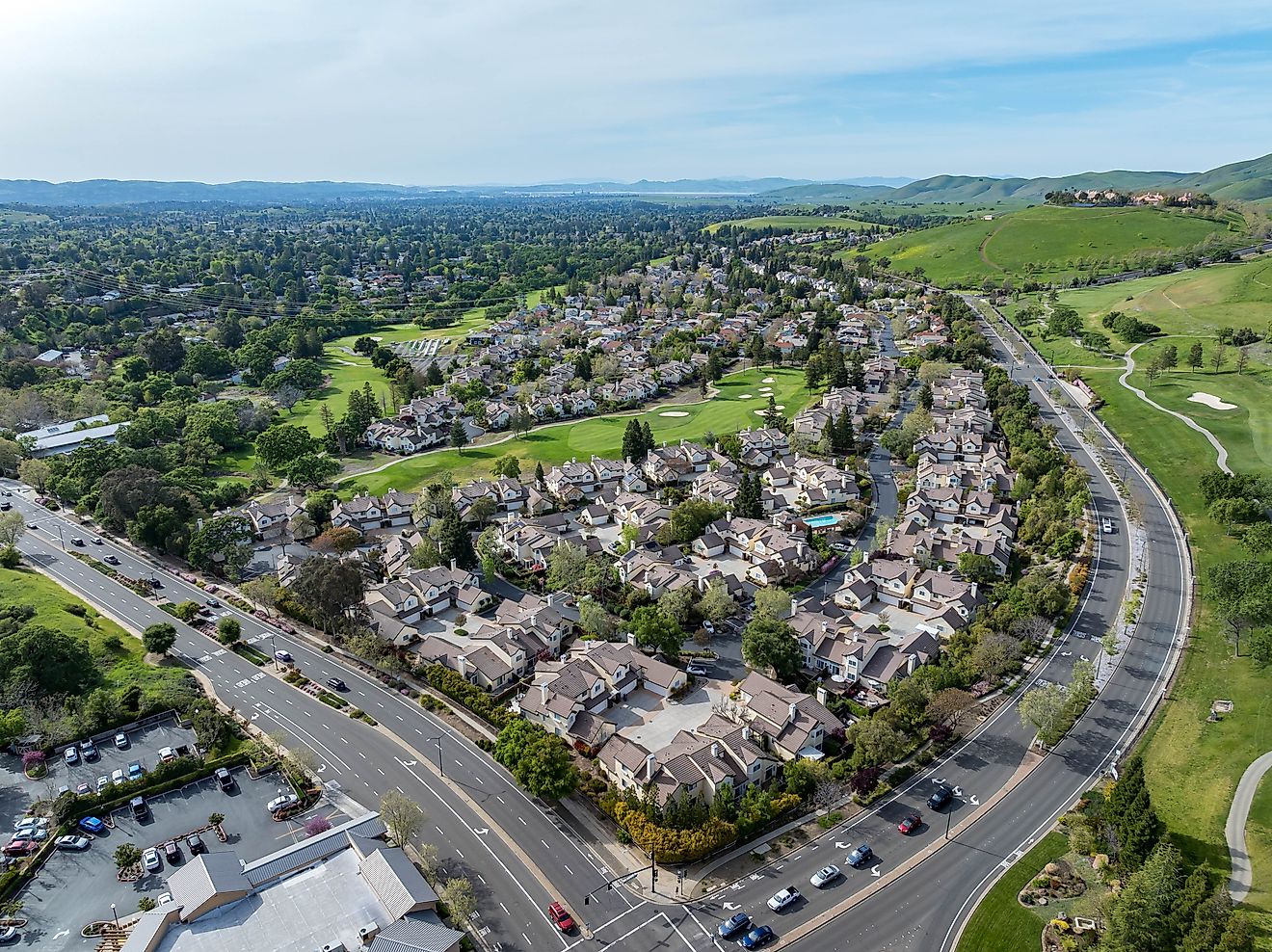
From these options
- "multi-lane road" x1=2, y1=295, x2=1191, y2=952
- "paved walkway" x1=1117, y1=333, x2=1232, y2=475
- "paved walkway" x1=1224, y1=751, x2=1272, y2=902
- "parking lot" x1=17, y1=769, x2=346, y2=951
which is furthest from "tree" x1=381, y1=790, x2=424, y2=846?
"paved walkway" x1=1117, y1=333, x2=1232, y2=475

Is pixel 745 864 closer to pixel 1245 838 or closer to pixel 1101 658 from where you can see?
pixel 1245 838

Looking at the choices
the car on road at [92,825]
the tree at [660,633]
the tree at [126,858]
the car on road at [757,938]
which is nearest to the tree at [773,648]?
the tree at [660,633]

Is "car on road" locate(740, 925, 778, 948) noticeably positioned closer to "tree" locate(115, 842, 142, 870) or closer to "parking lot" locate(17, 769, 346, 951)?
"parking lot" locate(17, 769, 346, 951)

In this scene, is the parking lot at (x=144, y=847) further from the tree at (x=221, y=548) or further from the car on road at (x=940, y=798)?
the car on road at (x=940, y=798)

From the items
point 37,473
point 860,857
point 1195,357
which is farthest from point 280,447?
point 1195,357

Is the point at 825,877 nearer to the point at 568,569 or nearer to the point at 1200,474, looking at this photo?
the point at 568,569

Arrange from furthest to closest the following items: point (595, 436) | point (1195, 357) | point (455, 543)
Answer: point (1195, 357)
point (595, 436)
point (455, 543)
